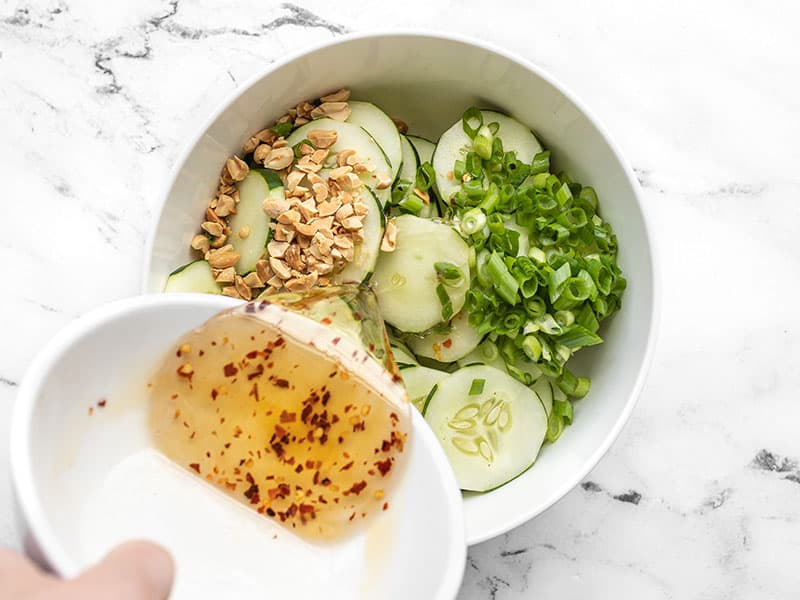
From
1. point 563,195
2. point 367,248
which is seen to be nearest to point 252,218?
point 367,248

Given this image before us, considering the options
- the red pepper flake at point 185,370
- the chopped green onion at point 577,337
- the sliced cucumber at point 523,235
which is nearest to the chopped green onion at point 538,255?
the sliced cucumber at point 523,235

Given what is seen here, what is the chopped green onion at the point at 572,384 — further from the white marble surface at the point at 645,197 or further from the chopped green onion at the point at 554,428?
the white marble surface at the point at 645,197

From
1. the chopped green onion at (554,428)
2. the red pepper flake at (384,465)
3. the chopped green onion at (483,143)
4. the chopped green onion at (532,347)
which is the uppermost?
the chopped green onion at (483,143)

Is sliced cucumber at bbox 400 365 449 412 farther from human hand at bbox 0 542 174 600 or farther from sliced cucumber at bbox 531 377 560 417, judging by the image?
human hand at bbox 0 542 174 600

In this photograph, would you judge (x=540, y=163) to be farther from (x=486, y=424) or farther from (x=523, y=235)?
(x=486, y=424)

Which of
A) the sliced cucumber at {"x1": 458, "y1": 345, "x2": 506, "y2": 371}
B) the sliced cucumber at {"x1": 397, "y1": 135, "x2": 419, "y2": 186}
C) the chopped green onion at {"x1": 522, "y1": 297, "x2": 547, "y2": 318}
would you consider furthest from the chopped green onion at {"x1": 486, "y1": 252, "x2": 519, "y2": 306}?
the sliced cucumber at {"x1": 397, "y1": 135, "x2": 419, "y2": 186}

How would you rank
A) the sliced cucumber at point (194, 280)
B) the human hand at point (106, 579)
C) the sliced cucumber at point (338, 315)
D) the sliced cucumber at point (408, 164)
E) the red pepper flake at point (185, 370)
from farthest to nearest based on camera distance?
the sliced cucumber at point (408, 164) < the sliced cucumber at point (194, 280) < the sliced cucumber at point (338, 315) < the red pepper flake at point (185, 370) < the human hand at point (106, 579)

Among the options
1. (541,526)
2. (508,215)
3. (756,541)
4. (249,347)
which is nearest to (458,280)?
(508,215)
